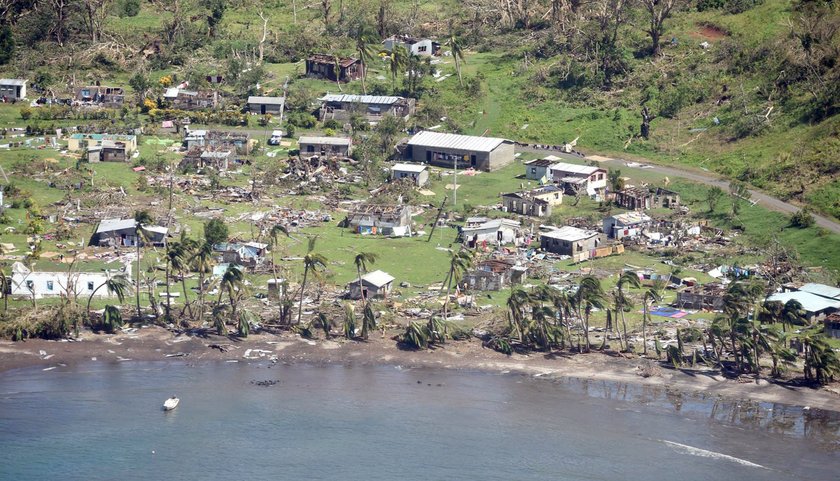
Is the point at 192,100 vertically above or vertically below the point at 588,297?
above

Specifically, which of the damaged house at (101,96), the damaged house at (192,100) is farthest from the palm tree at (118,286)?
the damaged house at (101,96)

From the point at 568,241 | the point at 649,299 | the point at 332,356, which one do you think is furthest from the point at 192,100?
the point at 649,299

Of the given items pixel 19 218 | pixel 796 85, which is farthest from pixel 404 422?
pixel 796 85

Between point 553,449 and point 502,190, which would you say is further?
point 502,190

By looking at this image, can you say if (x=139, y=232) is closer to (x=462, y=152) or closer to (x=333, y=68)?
(x=462, y=152)

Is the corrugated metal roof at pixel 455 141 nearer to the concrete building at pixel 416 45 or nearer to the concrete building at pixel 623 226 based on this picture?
the concrete building at pixel 623 226

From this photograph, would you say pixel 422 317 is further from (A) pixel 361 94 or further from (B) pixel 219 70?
(B) pixel 219 70

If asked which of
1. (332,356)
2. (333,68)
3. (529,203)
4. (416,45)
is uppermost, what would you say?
(416,45)

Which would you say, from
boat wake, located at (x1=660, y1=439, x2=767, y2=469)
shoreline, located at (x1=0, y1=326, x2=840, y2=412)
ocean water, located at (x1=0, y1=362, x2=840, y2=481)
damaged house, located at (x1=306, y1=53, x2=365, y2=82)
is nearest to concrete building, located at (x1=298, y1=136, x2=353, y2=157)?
damaged house, located at (x1=306, y1=53, x2=365, y2=82)
